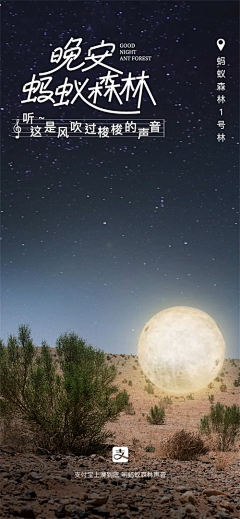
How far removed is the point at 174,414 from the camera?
2352 cm

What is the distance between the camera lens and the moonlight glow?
17.2m

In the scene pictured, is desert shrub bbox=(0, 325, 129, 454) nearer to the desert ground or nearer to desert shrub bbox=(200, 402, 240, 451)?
the desert ground

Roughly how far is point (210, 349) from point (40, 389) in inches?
321

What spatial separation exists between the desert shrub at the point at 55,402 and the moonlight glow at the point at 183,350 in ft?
17.0

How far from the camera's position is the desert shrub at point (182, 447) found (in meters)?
12.0

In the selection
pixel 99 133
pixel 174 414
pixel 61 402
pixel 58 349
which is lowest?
pixel 174 414

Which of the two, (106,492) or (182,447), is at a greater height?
(106,492)

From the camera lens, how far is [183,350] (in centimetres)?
1720

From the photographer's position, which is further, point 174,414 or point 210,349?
point 174,414

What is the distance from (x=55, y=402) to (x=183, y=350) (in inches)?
275

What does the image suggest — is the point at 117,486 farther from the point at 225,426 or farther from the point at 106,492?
the point at 225,426

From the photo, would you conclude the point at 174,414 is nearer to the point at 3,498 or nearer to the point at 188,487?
the point at 188,487

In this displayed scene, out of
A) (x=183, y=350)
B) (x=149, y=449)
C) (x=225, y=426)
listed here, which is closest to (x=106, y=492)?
(x=149, y=449)

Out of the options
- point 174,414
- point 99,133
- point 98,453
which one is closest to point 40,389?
point 98,453
